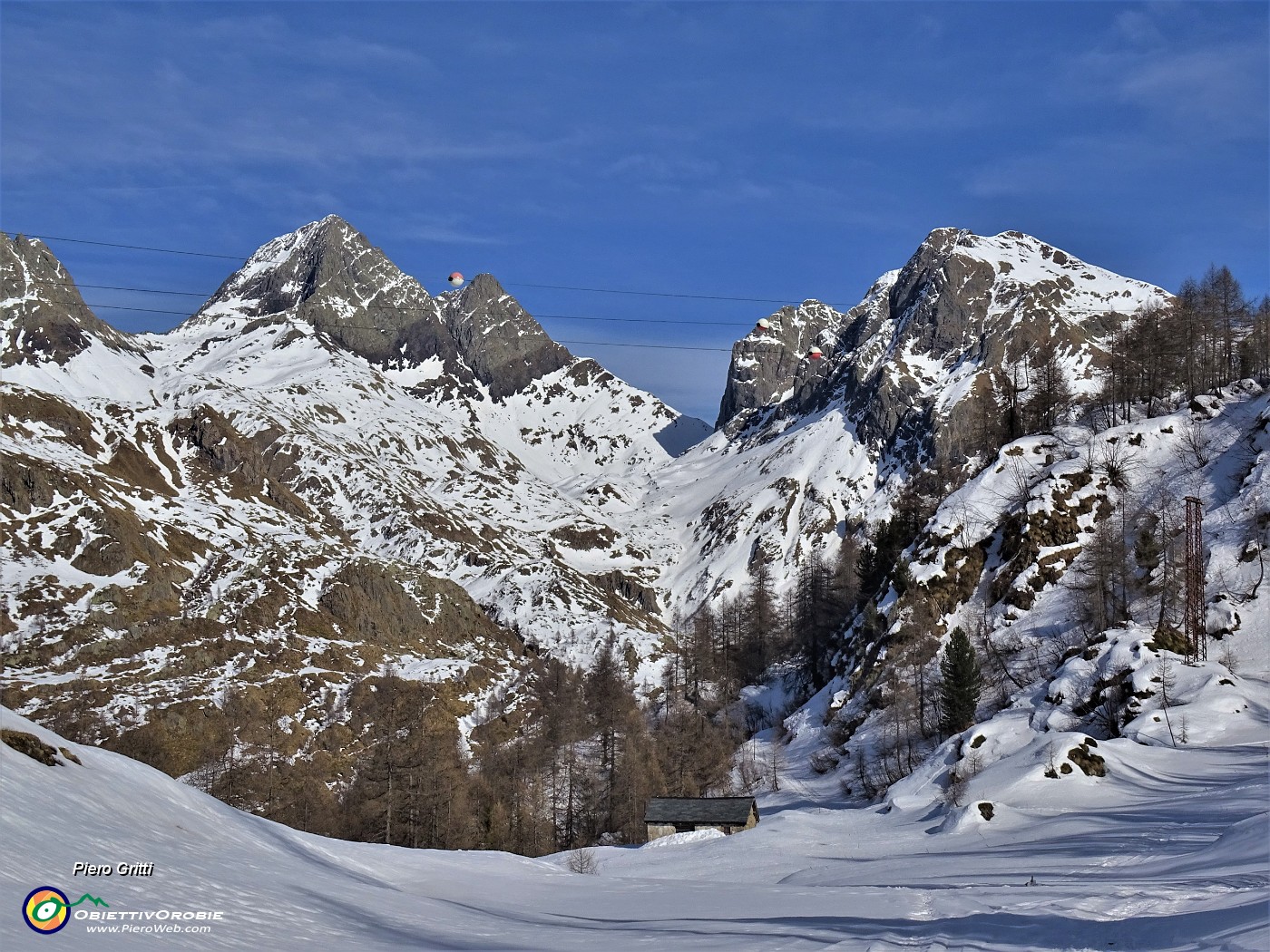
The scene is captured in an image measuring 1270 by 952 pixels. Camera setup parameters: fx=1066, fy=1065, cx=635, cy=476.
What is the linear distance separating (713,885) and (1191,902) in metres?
21.9

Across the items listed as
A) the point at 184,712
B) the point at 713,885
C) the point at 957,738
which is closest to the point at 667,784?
the point at 957,738

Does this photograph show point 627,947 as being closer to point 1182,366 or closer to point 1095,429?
point 1095,429

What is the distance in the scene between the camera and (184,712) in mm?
141000

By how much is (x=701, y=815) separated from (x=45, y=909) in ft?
170

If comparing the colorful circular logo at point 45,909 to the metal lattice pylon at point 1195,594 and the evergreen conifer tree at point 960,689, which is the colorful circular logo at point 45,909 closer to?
the evergreen conifer tree at point 960,689

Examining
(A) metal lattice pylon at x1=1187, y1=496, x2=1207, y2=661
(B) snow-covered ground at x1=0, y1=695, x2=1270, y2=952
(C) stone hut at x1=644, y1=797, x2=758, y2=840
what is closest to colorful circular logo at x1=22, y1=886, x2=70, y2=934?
(B) snow-covered ground at x1=0, y1=695, x2=1270, y2=952

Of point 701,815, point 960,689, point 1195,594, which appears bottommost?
point 701,815

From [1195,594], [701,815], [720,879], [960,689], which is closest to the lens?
[720,879]

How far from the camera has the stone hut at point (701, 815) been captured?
6800 centimetres

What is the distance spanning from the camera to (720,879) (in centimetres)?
4875

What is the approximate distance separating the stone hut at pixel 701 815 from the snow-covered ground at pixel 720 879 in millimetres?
11094

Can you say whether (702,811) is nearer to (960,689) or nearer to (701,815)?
(701,815)

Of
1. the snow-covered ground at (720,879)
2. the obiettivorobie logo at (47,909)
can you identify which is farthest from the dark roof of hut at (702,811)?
the obiettivorobie logo at (47,909)

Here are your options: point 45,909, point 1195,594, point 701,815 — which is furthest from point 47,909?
point 1195,594
